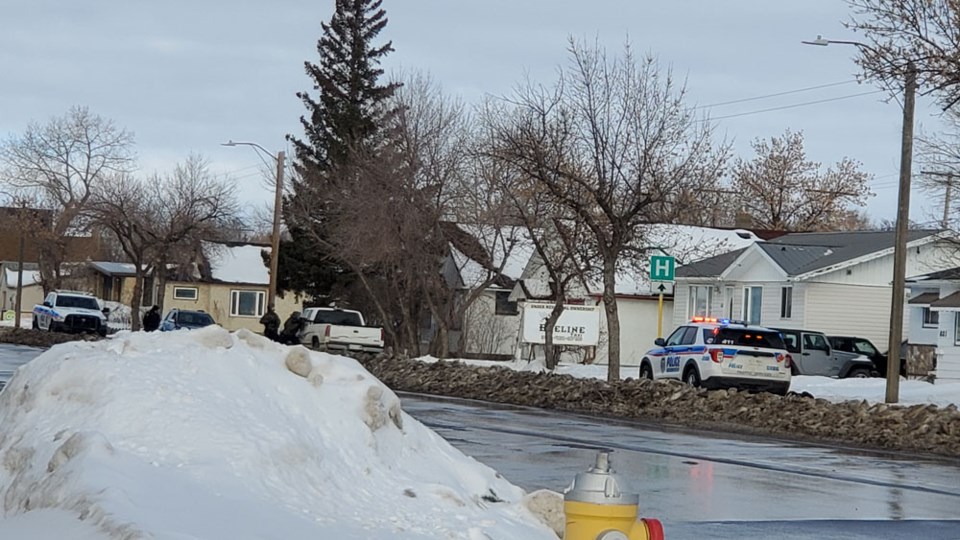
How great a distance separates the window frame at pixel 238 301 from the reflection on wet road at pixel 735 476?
55.3 m

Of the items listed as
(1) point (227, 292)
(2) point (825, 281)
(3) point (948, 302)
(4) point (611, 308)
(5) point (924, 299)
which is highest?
(2) point (825, 281)

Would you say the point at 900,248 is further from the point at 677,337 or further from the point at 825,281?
the point at 825,281

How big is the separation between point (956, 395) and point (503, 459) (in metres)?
16.9

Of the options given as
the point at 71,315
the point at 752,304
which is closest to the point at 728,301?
the point at 752,304

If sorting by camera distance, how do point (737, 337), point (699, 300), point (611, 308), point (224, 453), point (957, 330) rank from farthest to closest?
point (699, 300) → point (957, 330) → point (611, 308) → point (737, 337) → point (224, 453)

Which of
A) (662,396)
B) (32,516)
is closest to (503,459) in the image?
(32,516)

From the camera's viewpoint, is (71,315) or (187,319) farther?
(71,315)

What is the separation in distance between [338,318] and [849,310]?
18.1 m

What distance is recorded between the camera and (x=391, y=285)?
4856 centimetres

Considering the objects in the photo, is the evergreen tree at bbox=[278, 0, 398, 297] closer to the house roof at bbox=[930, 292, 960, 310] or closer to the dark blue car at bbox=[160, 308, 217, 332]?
the dark blue car at bbox=[160, 308, 217, 332]

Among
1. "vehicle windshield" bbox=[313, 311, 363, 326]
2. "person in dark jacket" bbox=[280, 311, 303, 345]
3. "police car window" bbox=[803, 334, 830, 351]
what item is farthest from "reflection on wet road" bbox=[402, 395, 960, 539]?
"vehicle windshield" bbox=[313, 311, 363, 326]

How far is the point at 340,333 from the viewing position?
46219 millimetres

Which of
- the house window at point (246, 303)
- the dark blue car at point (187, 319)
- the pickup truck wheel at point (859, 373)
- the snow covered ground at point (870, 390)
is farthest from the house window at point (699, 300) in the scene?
the house window at point (246, 303)

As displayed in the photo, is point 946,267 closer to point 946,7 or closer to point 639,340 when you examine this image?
point 639,340
